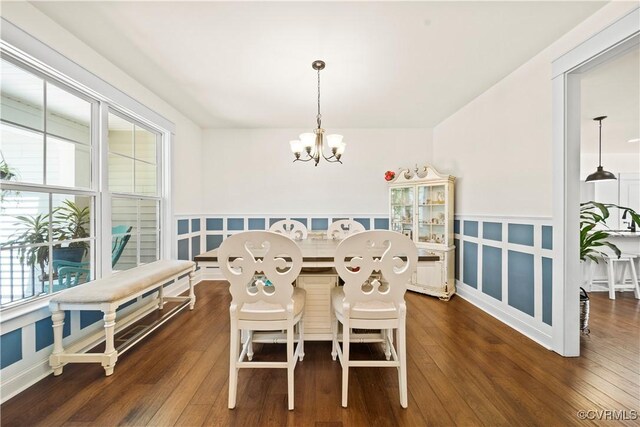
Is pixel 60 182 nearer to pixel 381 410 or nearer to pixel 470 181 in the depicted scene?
pixel 381 410

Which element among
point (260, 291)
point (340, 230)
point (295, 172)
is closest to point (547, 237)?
point (340, 230)

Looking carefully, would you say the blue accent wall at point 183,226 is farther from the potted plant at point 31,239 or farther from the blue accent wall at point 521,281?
the blue accent wall at point 521,281

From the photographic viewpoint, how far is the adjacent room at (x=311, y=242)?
5.04 ft

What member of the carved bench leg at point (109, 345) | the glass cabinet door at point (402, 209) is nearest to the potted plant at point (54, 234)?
the carved bench leg at point (109, 345)

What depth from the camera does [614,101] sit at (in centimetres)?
305

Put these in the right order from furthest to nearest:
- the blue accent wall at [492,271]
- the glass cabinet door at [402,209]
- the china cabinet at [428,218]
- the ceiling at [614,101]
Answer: the glass cabinet door at [402,209]
the china cabinet at [428,218]
the blue accent wall at [492,271]
the ceiling at [614,101]

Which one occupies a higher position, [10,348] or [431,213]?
[431,213]

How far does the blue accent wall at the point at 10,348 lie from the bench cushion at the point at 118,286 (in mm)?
252

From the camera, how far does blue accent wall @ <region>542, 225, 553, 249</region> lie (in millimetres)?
2181

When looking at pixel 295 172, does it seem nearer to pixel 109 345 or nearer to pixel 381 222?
pixel 381 222

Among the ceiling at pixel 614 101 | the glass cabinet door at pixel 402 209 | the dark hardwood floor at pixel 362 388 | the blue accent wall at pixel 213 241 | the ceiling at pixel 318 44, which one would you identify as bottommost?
the dark hardwood floor at pixel 362 388

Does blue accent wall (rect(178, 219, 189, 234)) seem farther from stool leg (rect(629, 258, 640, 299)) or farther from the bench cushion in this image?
stool leg (rect(629, 258, 640, 299))

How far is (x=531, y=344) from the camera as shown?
2242 mm

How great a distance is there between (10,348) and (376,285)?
2362 mm
